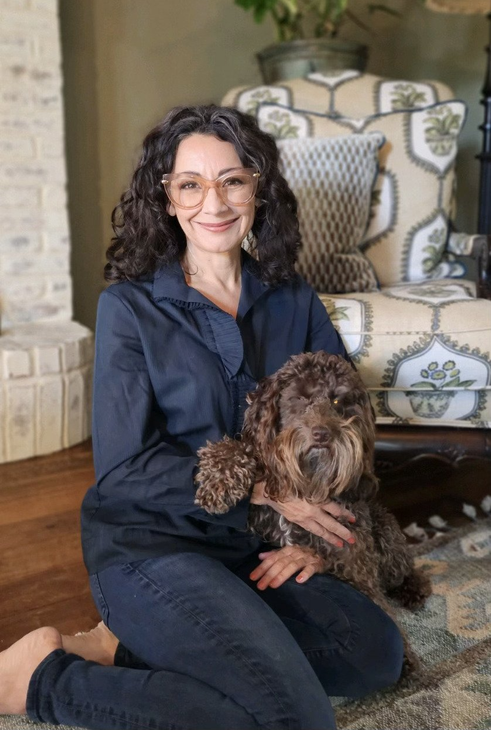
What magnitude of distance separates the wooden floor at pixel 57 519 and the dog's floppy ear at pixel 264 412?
76 centimetres

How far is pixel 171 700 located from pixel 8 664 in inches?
14.0

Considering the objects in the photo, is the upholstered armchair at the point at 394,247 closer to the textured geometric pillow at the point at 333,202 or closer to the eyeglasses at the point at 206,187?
the textured geometric pillow at the point at 333,202

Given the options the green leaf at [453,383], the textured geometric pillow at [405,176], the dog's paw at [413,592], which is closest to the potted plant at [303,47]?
the textured geometric pillow at [405,176]

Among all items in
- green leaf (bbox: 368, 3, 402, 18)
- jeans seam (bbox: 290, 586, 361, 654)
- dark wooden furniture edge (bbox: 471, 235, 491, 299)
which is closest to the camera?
jeans seam (bbox: 290, 586, 361, 654)

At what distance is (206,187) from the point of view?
4.87 feet

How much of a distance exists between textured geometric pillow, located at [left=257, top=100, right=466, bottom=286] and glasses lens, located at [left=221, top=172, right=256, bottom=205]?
4.40 ft

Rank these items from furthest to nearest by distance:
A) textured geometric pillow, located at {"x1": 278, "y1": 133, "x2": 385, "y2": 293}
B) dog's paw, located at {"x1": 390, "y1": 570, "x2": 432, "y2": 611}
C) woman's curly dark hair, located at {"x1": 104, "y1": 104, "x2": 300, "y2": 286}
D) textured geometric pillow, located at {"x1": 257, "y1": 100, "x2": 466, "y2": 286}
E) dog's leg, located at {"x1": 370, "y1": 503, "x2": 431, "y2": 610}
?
textured geometric pillow, located at {"x1": 257, "y1": 100, "x2": 466, "y2": 286}, textured geometric pillow, located at {"x1": 278, "y1": 133, "x2": 385, "y2": 293}, dog's paw, located at {"x1": 390, "y1": 570, "x2": 432, "y2": 611}, dog's leg, located at {"x1": 370, "y1": 503, "x2": 431, "y2": 610}, woman's curly dark hair, located at {"x1": 104, "y1": 104, "x2": 300, "y2": 286}

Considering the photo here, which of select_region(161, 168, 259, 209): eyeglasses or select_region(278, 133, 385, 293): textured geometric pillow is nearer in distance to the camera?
select_region(161, 168, 259, 209): eyeglasses

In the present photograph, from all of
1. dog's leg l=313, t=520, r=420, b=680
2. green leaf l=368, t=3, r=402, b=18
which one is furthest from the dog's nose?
green leaf l=368, t=3, r=402, b=18

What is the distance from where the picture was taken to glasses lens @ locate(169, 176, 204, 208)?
4.91 ft

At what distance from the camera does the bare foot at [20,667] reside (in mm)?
1354

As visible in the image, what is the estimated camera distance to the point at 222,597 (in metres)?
1.31

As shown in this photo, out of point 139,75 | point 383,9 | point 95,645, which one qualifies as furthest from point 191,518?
point 383,9

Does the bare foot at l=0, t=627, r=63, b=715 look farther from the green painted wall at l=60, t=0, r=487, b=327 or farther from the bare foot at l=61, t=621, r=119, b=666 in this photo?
the green painted wall at l=60, t=0, r=487, b=327
